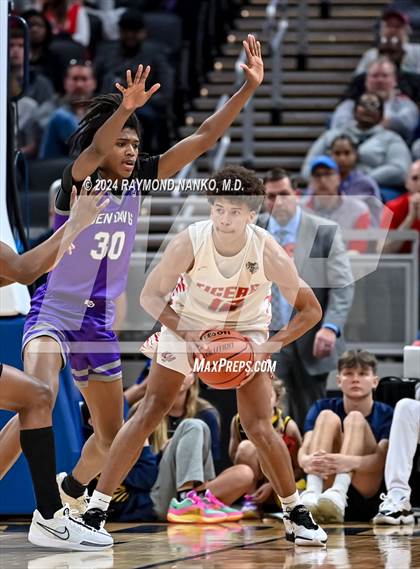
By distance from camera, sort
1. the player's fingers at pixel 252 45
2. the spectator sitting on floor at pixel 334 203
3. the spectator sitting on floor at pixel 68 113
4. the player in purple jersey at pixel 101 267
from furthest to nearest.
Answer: the spectator sitting on floor at pixel 68 113, the spectator sitting on floor at pixel 334 203, the player's fingers at pixel 252 45, the player in purple jersey at pixel 101 267

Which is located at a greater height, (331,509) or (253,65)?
(253,65)

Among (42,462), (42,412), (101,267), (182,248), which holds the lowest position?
(42,462)

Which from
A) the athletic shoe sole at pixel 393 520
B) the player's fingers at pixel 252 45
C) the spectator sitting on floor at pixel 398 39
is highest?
the spectator sitting on floor at pixel 398 39

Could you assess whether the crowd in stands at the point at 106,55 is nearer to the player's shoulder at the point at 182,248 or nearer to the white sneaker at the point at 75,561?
the player's shoulder at the point at 182,248

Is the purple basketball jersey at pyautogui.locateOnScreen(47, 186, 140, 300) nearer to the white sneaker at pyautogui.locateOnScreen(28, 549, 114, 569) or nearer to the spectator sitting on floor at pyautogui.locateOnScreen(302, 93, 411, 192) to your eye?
the white sneaker at pyautogui.locateOnScreen(28, 549, 114, 569)

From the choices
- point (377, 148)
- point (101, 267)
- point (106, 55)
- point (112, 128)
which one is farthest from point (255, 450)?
point (106, 55)

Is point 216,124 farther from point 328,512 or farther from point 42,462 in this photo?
point 328,512

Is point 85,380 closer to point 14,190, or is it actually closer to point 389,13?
point 14,190

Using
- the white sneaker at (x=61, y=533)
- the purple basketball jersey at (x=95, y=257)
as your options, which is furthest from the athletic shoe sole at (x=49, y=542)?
the purple basketball jersey at (x=95, y=257)

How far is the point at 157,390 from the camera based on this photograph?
6.45 meters

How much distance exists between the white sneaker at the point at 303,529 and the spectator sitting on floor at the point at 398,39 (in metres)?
6.98

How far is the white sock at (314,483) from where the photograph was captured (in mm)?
8062

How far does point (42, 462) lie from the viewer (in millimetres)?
6023

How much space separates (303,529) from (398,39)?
23.9 ft
